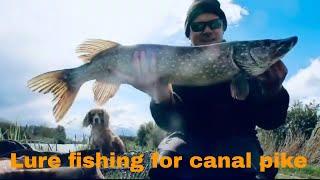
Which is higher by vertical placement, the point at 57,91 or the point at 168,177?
the point at 57,91

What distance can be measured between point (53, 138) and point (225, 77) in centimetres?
537

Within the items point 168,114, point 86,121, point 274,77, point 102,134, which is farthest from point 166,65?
point 86,121

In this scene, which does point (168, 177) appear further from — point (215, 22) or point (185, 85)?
point (215, 22)

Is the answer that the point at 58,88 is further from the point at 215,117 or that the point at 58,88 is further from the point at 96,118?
the point at 96,118

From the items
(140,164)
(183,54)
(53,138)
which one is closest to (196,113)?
(183,54)

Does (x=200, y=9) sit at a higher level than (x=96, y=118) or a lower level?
higher

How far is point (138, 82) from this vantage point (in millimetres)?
3742

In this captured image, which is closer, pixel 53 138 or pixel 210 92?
pixel 210 92

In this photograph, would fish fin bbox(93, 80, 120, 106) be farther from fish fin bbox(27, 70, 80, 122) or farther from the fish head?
the fish head

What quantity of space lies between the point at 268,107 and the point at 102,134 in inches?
191

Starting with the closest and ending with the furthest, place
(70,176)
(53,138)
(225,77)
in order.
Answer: (70,176) → (225,77) → (53,138)

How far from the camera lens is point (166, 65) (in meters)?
3.64

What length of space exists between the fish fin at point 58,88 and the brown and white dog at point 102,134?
4142 millimetres

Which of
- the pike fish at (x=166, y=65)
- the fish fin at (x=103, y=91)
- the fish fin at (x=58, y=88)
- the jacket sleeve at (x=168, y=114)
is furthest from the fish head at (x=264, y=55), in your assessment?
the fish fin at (x=58, y=88)
